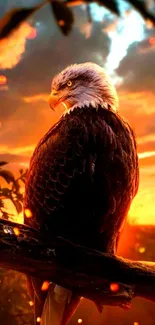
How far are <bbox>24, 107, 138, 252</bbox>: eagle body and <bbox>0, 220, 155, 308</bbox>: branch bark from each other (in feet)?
0.29

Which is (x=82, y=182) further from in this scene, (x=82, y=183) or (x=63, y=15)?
(x=63, y=15)

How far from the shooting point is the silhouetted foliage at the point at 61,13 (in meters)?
0.34

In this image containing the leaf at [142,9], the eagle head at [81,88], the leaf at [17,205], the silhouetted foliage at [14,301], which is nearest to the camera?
the leaf at [142,9]

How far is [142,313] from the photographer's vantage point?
60.1 inches

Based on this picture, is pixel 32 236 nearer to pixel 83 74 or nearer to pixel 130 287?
pixel 130 287

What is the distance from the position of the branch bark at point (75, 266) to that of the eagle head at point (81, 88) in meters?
0.41

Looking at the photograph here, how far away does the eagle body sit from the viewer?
102 centimetres

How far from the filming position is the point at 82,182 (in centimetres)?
102

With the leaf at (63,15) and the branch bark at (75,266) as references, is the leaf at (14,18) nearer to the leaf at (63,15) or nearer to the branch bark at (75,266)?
the leaf at (63,15)

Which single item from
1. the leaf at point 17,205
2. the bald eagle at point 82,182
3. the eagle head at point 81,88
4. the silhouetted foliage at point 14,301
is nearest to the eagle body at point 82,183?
the bald eagle at point 82,182

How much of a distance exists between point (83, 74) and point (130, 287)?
574 millimetres

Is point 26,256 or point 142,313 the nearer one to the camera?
point 26,256

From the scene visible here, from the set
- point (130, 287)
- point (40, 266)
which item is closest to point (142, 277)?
Result: point (130, 287)

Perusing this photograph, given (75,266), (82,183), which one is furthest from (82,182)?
(75,266)
